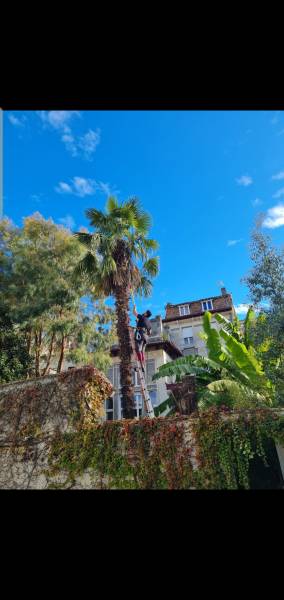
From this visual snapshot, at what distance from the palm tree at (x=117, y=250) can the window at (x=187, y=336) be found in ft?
46.4

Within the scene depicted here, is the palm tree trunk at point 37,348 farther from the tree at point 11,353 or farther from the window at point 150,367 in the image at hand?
the window at point 150,367

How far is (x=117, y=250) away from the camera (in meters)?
12.1

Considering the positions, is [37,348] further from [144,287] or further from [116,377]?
[116,377]

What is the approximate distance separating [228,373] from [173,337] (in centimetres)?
1656

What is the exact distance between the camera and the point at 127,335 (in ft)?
34.0

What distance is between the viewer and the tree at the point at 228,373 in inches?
352

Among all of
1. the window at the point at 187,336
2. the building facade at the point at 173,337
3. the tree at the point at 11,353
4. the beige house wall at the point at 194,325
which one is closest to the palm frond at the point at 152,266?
the tree at the point at 11,353

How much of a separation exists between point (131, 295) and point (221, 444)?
21.8 ft

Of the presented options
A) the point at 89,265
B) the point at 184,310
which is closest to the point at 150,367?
the point at 184,310

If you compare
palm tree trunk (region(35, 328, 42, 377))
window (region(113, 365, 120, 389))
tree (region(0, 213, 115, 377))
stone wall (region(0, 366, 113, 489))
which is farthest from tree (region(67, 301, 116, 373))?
stone wall (region(0, 366, 113, 489))

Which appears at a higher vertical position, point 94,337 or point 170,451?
point 94,337

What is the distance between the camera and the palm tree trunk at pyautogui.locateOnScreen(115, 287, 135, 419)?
936cm

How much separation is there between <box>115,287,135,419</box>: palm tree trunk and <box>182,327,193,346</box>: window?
15844mm

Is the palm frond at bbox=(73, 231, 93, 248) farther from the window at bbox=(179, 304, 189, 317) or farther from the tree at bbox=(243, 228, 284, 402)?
the window at bbox=(179, 304, 189, 317)
